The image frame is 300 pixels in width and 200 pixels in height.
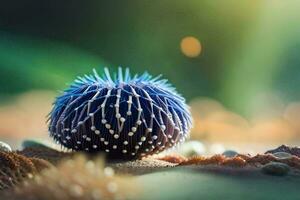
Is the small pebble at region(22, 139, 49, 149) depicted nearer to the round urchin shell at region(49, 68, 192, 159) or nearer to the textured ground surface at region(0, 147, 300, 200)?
the round urchin shell at region(49, 68, 192, 159)

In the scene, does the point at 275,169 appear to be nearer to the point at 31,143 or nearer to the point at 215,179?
the point at 215,179

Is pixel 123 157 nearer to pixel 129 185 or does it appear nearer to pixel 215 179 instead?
pixel 215 179

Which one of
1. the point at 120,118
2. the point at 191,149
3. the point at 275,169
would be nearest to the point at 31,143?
the point at 191,149

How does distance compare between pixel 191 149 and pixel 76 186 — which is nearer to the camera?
pixel 76 186

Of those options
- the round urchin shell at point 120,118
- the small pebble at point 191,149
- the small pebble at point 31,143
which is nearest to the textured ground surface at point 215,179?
the round urchin shell at point 120,118

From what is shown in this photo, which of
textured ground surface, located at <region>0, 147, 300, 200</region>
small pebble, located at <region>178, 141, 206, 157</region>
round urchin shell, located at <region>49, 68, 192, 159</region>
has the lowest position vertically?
textured ground surface, located at <region>0, 147, 300, 200</region>

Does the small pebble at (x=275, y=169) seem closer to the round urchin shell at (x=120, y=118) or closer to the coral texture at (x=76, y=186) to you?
the round urchin shell at (x=120, y=118)

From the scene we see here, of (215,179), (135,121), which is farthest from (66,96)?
(215,179)

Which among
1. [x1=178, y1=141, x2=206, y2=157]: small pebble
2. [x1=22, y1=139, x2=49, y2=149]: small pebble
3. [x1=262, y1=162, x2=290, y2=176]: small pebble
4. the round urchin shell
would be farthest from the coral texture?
[x1=178, y1=141, x2=206, y2=157]: small pebble
